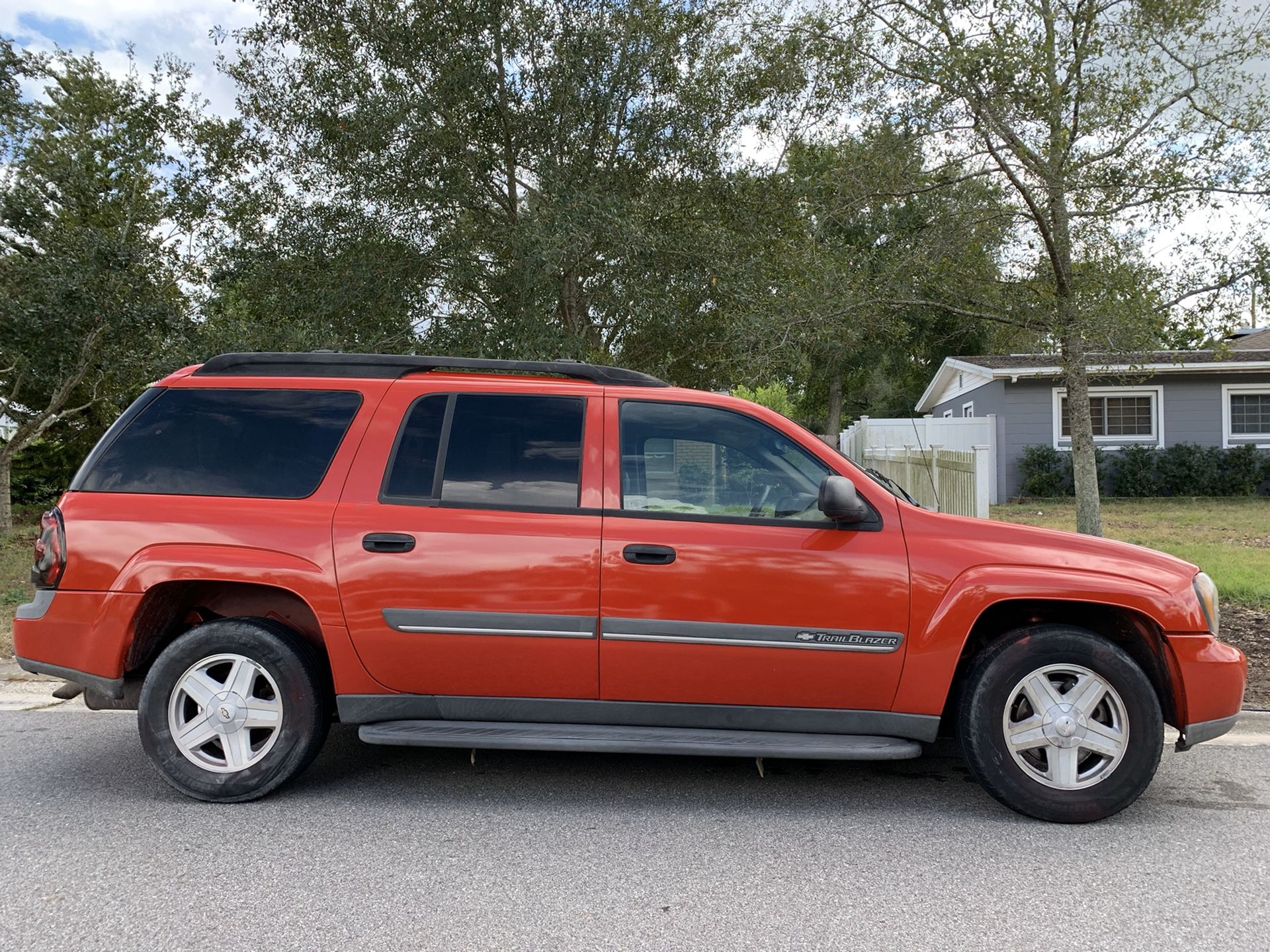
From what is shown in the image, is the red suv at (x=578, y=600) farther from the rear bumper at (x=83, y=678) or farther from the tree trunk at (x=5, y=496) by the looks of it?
the tree trunk at (x=5, y=496)

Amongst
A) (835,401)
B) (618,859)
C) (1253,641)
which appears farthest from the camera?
(835,401)

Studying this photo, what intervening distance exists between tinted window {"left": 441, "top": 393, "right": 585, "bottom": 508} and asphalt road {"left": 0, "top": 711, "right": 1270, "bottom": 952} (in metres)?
1.37

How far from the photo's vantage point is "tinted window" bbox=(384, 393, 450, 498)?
13.9 ft

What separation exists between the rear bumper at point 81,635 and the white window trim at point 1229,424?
2194 cm

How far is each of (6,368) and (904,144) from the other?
12251 mm

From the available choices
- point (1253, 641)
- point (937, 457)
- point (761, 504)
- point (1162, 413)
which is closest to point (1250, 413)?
point (1162, 413)

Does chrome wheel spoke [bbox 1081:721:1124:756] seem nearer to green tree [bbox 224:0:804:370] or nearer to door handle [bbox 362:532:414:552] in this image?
door handle [bbox 362:532:414:552]

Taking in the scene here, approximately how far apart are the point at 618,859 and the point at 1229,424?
21.4m

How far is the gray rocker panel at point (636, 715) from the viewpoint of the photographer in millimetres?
4059

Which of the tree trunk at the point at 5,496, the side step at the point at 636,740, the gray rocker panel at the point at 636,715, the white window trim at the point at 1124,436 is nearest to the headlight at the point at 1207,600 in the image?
the gray rocker panel at the point at 636,715

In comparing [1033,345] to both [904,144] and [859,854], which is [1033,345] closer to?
[904,144]

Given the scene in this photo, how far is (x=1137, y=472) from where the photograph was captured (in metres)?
19.9

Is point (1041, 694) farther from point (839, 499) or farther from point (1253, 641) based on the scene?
point (1253, 641)

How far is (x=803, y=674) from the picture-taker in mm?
4023
